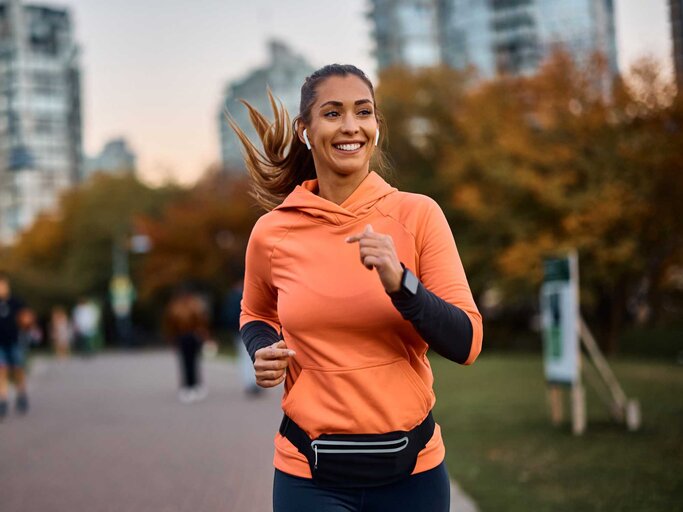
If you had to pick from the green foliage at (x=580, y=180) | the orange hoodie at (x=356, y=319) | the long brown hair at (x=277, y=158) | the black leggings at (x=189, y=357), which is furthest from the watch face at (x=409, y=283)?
the green foliage at (x=580, y=180)

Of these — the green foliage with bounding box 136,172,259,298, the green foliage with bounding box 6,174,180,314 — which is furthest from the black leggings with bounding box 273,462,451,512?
the green foliage with bounding box 6,174,180,314

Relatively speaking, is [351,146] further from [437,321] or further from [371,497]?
[371,497]

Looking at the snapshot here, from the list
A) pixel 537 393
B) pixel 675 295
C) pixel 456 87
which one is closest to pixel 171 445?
pixel 537 393

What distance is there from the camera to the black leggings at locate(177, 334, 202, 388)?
17078 millimetres

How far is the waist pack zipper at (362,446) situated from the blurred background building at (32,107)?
442 ft

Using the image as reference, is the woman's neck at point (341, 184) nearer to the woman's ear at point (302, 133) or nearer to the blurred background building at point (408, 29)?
the woman's ear at point (302, 133)

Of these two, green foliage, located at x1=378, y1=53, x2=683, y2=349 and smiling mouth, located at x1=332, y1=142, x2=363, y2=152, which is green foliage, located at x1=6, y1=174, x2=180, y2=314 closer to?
green foliage, located at x1=378, y1=53, x2=683, y2=349

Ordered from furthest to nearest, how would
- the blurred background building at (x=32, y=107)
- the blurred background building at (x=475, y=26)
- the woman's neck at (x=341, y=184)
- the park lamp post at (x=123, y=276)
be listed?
1. the blurred background building at (x=32, y=107)
2. the blurred background building at (x=475, y=26)
3. the park lamp post at (x=123, y=276)
4. the woman's neck at (x=341, y=184)

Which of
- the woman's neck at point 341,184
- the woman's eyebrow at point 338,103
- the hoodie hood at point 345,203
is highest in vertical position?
the woman's eyebrow at point 338,103

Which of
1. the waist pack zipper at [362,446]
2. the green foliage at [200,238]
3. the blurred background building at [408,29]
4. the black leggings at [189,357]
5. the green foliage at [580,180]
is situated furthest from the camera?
the blurred background building at [408,29]

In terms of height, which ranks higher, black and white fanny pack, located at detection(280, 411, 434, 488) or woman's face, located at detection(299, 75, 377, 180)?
woman's face, located at detection(299, 75, 377, 180)

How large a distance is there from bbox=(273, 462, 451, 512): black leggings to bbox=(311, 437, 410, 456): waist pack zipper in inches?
4.0

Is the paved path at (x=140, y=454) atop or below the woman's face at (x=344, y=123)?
below

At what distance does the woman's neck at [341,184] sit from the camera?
274cm
